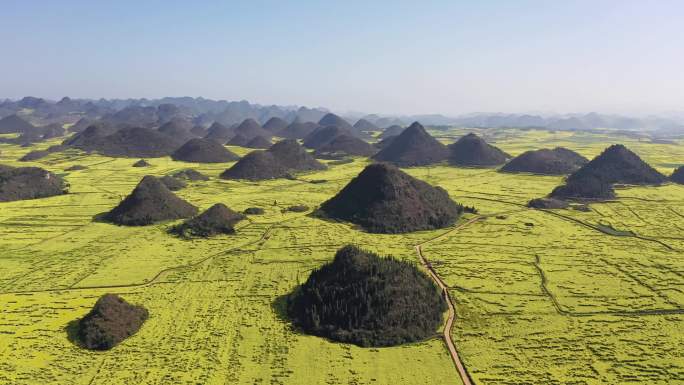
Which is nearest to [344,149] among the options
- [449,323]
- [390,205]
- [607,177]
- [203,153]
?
[203,153]

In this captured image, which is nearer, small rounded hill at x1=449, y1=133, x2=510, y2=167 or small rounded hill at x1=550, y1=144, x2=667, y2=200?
small rounded hill at x1=550, y1=144, x2=667, y2=200

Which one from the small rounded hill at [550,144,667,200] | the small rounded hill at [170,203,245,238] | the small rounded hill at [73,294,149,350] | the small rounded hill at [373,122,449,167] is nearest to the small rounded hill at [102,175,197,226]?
the small rounded hill at [170,203,245,238]

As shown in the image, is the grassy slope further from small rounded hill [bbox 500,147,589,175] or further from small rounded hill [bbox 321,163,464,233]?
small rounded hill [bbox 500,147,589,175]

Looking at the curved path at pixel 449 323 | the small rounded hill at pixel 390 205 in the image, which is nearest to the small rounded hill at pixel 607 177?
the small rounded hill at pixel 390 205

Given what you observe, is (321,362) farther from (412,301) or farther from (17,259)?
(17,259)

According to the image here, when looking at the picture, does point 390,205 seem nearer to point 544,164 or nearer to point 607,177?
point 607,177

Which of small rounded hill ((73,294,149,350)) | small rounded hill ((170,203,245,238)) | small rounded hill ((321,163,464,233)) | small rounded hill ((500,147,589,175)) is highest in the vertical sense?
small rounded hill ((500,147,589,175))

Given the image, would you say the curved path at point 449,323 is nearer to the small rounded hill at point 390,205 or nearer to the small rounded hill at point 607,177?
the small rounded hill at point 390,205
